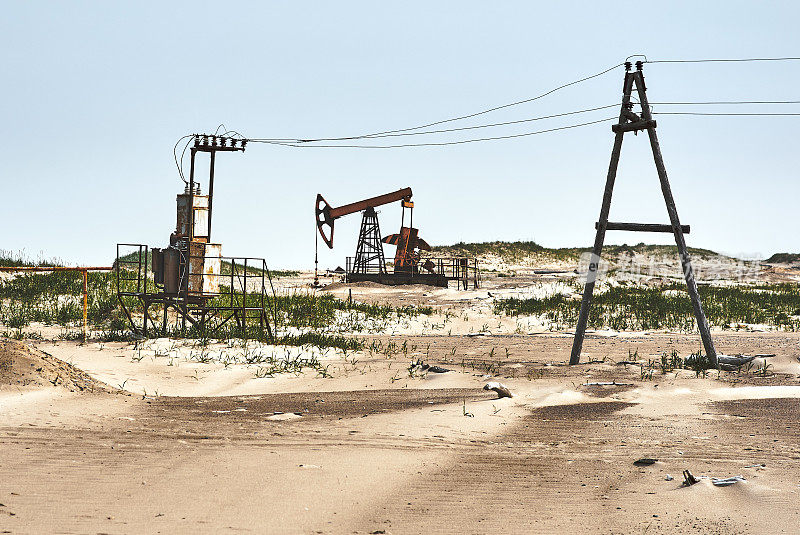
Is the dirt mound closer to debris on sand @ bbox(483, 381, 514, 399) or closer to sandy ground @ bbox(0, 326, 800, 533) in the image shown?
sandy ground @ bbox(0, 326, 800, 533)

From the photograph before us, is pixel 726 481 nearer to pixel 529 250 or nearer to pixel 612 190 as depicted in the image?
pixel 612 190

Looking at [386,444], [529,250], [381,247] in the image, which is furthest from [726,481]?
[529,250]

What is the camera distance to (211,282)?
16.7m

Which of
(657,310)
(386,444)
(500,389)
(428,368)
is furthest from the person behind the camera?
(657,310)

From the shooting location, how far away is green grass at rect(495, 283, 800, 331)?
64.8ft

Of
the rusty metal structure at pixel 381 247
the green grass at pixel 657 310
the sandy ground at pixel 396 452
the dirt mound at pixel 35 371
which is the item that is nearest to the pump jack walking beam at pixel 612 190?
the sandy ground at pixel 396 452

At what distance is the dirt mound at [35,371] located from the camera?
9055 mm

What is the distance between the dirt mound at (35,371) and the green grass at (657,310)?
12.8 m

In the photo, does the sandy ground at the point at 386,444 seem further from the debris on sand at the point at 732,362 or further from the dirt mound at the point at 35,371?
the debris on sand at the point at 732,362

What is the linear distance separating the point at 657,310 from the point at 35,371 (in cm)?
1677

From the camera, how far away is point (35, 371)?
929 cm

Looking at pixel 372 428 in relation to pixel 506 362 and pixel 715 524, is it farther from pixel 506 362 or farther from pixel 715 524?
pixel 506 362

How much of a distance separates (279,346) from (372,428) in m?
6.46

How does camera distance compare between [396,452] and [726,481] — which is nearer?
[726,481]
